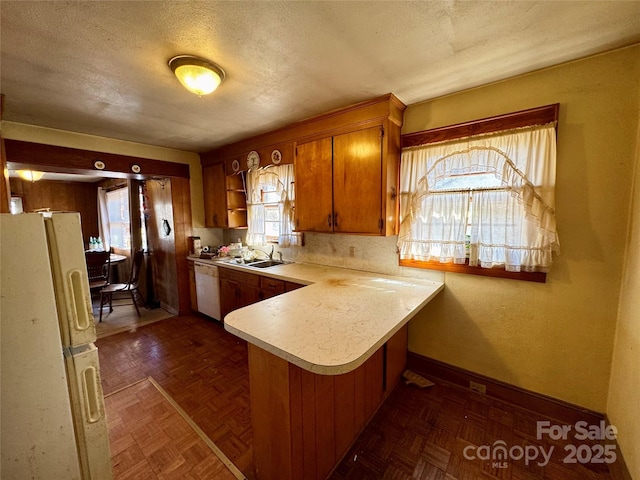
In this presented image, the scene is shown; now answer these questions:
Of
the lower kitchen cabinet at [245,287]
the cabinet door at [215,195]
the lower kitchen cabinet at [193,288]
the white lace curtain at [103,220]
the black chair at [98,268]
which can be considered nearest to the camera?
the lower kitchen cabinet at [245,287]

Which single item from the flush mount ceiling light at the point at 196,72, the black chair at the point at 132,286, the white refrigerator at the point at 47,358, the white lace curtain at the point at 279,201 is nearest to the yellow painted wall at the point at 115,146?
the white lace curtain at the point at 279,201

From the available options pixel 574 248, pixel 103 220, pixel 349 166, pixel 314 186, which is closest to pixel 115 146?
pixel 314 186

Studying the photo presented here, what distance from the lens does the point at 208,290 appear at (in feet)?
11.2

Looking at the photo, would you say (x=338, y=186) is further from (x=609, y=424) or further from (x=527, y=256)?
(x=609, y=424)

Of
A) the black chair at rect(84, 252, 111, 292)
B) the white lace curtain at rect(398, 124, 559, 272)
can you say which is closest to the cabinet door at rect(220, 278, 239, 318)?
the white lace curtain at rect(398, 124, 559, 272)

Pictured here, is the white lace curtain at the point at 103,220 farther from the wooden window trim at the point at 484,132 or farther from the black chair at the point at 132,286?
the wooden window trim at the point at 484,132

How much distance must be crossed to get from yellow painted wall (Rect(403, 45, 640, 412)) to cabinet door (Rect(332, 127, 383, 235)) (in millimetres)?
649

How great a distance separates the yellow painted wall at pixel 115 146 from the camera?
8.13 feet

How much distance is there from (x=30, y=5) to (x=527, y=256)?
117 inches

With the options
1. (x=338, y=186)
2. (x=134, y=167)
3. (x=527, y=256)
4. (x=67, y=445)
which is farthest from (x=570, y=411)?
(x=134, y=167)

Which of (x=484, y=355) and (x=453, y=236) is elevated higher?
(x=453, y=236)

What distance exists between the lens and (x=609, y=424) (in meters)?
1.59

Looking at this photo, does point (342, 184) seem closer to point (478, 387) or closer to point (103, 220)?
point (478, 387)

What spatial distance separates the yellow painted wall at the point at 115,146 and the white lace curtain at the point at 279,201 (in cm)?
99
